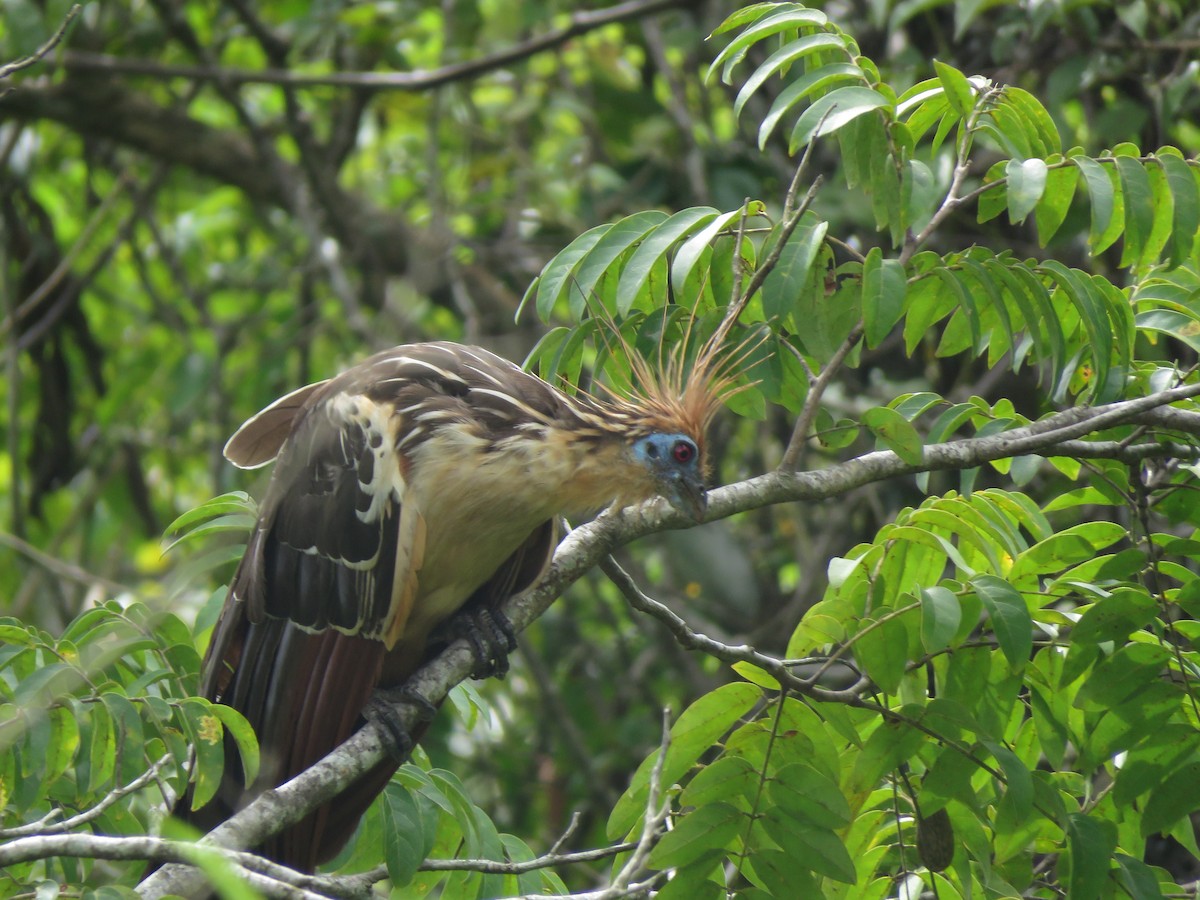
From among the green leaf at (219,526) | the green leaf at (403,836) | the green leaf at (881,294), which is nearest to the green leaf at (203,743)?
the green leaf at (403,836)

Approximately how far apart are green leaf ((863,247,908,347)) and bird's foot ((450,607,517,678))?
4.10 feet

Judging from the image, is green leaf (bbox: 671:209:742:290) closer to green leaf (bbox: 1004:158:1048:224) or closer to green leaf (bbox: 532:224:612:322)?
green leaf (bbox: 532:224:612:322)

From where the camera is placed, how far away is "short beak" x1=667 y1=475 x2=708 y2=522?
2.74 metres

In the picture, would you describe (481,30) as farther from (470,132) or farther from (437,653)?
(437,653)

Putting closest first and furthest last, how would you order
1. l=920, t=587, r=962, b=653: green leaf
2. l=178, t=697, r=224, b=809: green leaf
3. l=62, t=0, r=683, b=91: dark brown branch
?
l=920, t=587, r=962, b=653: green leaf → l=178, t=697, r=224, b=809: green leaf → l=62, t=0, r=683, b=91: dark brown branch

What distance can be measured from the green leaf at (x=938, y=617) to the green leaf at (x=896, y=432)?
15.5 inches

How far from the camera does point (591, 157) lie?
599 cm

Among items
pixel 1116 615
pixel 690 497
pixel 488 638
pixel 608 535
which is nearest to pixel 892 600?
pixel 1116 615

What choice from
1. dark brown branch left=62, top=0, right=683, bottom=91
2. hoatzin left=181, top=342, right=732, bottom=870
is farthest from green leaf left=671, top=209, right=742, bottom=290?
dark brown branch left=62, top=0, right=683, bottom=91

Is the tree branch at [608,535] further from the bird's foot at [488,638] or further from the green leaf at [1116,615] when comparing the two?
the green leaf at [1116,615]

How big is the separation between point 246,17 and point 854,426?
13.3ft

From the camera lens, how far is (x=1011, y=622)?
1918mm

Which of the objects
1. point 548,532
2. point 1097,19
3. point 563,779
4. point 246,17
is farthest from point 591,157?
point 548,532

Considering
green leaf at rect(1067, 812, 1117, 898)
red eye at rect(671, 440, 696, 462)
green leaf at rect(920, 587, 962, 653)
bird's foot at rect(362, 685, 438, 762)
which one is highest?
red eye at rect(671, 440, 696, 462)
